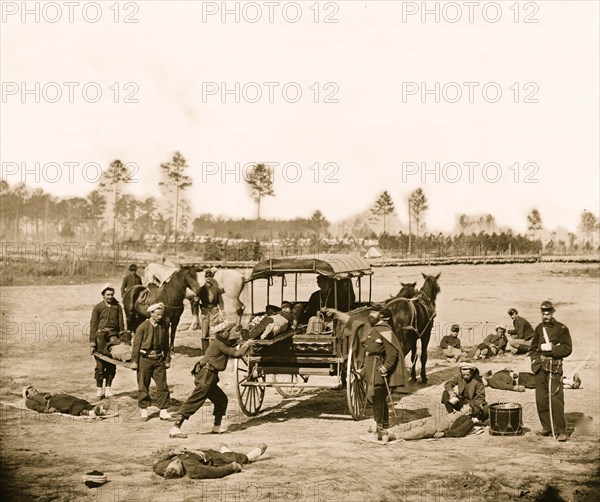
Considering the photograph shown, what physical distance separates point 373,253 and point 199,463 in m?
38.2

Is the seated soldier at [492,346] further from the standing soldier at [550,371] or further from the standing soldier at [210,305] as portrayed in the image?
the standing soldier at [550,371]

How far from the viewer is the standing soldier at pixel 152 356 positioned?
12.8m

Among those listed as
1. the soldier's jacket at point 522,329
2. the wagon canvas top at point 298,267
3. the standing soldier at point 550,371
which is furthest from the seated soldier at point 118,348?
the soldier's jacket at point 522,329

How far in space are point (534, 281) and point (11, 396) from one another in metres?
27.2

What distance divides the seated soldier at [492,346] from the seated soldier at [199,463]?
431 inches

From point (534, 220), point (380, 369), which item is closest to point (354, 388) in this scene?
point (380, 369)

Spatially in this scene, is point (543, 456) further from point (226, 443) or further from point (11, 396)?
point (11, 396)

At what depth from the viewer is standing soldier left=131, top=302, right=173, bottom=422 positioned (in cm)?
1282

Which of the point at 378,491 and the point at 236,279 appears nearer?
the point at 378,491

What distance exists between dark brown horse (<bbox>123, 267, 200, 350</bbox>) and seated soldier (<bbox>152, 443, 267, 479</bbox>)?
7.10 meters

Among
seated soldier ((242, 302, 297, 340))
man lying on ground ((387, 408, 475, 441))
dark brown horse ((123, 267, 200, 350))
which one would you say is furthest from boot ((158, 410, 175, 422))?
dark brown horse ((123, 267, 200, 350))

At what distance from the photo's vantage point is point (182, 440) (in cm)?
1176

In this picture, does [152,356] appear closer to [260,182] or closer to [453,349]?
[453,349]

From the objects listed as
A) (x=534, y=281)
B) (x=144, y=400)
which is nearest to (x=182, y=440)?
(x=144, y=400)
